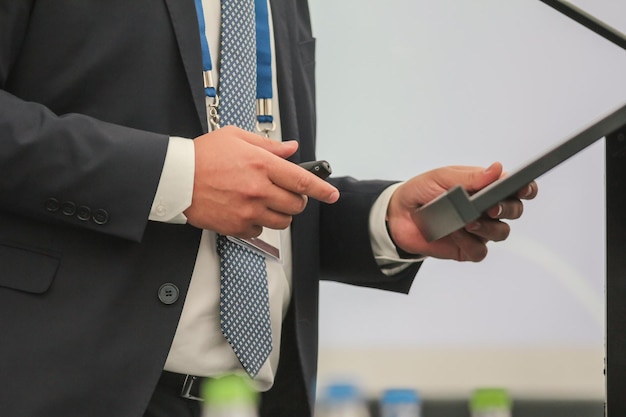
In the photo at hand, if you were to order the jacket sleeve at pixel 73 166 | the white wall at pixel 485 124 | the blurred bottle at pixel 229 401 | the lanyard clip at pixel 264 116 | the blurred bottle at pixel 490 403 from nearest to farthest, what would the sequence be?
the blurred bottle at pixel 229 401, the blurred bottle at pixel 490 403, the jacket sleeve at pixel 73 166, the lanyard clip at pixel 264 116, the white wall at pixel 485 124

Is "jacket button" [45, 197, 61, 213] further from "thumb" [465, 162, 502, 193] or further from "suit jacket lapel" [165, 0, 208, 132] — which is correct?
"thumb" [465, 162, 502, 193]

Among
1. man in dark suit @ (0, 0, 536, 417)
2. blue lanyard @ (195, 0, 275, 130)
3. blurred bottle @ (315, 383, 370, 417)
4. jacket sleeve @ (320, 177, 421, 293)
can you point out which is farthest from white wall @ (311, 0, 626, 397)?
blurred bottle @ (315, 383, 370, 417)

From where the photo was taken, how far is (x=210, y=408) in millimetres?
775

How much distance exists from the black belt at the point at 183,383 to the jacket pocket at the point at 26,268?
20 centimetres

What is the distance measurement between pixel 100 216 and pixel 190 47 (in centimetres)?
26

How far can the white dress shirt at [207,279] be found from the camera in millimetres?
1135

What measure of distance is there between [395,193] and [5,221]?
0.59 m

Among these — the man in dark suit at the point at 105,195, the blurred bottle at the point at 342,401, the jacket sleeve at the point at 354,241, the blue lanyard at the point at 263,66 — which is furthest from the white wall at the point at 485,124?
the blurred bottle at the point at 342,401

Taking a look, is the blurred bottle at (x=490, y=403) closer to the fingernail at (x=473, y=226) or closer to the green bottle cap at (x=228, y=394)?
the green bottle cap at (x=228, y=394)

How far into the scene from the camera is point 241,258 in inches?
49.3

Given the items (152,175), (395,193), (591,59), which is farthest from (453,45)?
(152,175)

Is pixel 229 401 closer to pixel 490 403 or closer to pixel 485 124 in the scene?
pixel 490 403

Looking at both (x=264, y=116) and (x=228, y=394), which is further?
(x=264, y=116)

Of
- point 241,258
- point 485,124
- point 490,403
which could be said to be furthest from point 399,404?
point 485,124
